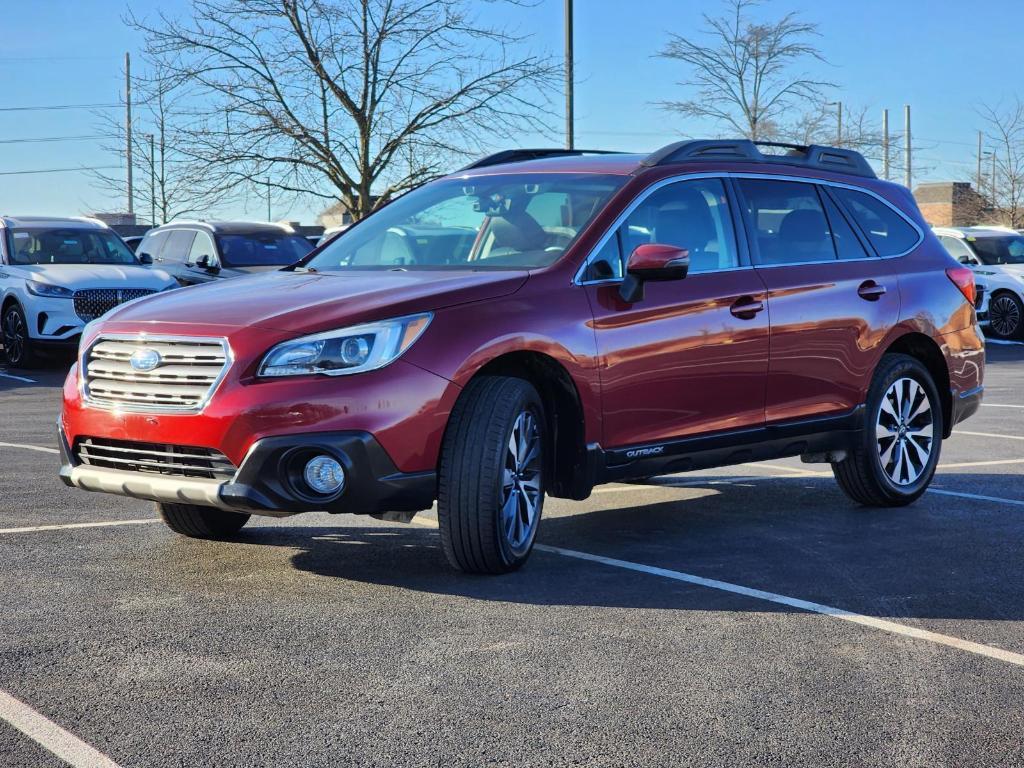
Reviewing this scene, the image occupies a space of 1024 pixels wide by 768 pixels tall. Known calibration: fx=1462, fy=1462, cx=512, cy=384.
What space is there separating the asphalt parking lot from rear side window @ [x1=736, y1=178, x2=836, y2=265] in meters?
1.35

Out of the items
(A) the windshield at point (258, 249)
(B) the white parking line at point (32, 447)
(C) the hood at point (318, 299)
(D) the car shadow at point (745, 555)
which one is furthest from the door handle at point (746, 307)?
(A) the windshield at point (258, 249)

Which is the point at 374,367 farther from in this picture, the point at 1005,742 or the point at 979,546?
the point at 979,546

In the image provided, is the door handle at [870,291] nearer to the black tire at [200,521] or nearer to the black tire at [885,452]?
the black tire at [885,452]

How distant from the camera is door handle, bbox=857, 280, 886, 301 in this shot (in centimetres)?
757

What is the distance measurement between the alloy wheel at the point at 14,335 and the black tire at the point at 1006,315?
15.0 m

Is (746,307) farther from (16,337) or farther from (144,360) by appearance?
(16,337)

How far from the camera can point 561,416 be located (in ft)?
20.4

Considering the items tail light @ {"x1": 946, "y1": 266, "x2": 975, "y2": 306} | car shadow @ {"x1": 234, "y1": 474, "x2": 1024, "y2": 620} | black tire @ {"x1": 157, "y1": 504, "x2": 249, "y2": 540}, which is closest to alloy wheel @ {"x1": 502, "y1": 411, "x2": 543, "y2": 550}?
car shadow @ {"x1": 234, "y1": 474, "x2": 1024, "y2": 620}

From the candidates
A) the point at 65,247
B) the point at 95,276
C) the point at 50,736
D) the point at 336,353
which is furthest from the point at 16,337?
the point at 50,736

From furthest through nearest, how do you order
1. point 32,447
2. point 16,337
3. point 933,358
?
point 16,337
point 32,447
point 933,358

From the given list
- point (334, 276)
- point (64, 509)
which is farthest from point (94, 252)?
point (334, 276)

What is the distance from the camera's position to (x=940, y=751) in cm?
380

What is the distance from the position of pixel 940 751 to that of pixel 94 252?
16.4m

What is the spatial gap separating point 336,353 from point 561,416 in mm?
1177
